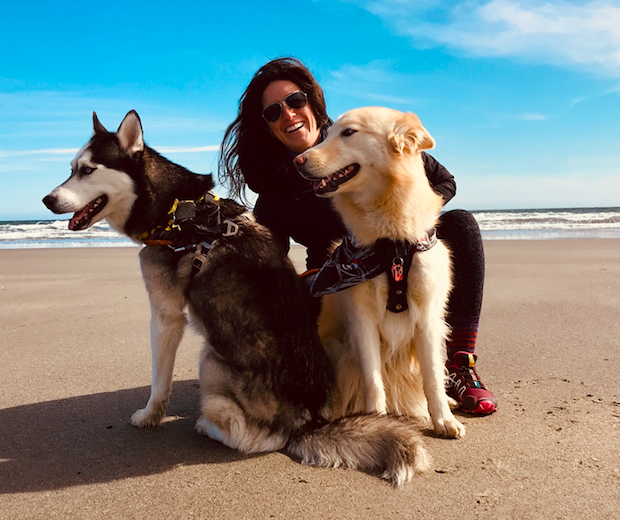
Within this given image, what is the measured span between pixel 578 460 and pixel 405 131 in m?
1.61

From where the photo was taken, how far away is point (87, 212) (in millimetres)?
2631

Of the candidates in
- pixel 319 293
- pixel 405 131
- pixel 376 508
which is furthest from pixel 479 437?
pixel 405 131

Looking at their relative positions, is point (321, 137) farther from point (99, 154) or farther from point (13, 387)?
point (13, 387)

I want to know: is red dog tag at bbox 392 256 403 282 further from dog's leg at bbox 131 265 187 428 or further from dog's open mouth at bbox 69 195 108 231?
dog's open mouth at bbox 69 195 108 231

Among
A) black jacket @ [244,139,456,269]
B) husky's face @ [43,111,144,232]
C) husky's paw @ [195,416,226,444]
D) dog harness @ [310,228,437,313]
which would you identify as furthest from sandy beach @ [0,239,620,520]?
black jacket @ [244,139,456,269]

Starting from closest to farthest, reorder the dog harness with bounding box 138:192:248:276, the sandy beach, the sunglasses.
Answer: the sandy beach → the dog harness with bounding box 138:192:248:276 → the sunglasses

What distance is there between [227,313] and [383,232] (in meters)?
0.82

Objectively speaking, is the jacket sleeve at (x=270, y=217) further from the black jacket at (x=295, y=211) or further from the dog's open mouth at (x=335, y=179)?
the dog's open mouth at (x=335, y=179)

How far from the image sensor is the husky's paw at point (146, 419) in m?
2.60

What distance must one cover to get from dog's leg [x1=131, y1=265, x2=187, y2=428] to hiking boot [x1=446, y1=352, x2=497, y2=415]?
1.54m

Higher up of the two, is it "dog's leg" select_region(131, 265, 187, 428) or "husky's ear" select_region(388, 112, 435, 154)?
"husky's ear" select_region(388, 112, 435, 154)

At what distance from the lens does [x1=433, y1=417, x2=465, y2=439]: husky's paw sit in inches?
94.3

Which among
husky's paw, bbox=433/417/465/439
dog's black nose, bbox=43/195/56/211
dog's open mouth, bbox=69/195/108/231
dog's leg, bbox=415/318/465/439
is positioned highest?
dog's black nose, bbox=43/195/56/211

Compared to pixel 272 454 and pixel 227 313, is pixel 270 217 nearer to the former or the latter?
pixel 227 313
